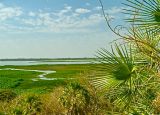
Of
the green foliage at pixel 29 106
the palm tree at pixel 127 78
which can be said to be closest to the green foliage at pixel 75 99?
the green foliage at pixel 29 106

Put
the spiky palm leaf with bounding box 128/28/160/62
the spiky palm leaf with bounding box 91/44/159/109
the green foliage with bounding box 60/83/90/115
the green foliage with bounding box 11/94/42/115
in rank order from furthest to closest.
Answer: the green foliage with bounding box 11/94/42/115 → the green foliage with bounding box 60/83/90/115 → the spiky palm leaf with bounding box 91/44/159/109 → the spiky palm leaf with bounding box 128/28/160/62

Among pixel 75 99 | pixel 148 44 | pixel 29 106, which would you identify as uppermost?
pixel 148 44

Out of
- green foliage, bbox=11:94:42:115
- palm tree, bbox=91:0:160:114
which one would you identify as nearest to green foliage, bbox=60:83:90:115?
green foliage, bbox=11:94:42:115

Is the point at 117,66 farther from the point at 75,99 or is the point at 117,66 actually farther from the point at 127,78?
the point at 75,99

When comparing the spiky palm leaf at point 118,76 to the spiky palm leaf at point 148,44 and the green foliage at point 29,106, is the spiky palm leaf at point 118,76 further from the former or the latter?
the green foliage at point 29,106

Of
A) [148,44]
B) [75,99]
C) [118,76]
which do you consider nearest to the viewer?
[148,44]

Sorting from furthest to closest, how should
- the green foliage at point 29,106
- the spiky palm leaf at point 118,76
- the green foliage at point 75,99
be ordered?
the green foliage at point 29,106, the green foliage at point 75,99, the spiky palm leaf at point 118,76

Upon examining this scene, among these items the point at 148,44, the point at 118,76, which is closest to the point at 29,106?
the point at 118,76

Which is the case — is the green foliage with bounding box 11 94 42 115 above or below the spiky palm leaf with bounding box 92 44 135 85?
below

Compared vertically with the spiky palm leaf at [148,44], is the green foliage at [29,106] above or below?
below

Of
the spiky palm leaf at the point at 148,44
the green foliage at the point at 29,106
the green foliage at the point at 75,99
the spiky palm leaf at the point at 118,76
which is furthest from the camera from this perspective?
the green foliage at the point at 29,106

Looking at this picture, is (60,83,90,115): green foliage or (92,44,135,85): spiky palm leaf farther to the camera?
(60,83,90,115): green foliage

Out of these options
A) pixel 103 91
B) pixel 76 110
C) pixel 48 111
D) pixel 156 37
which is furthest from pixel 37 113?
pixel 156 37

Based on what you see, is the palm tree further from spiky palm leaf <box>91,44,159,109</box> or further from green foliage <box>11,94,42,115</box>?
green foliage <box>11,94,42,115</box>
